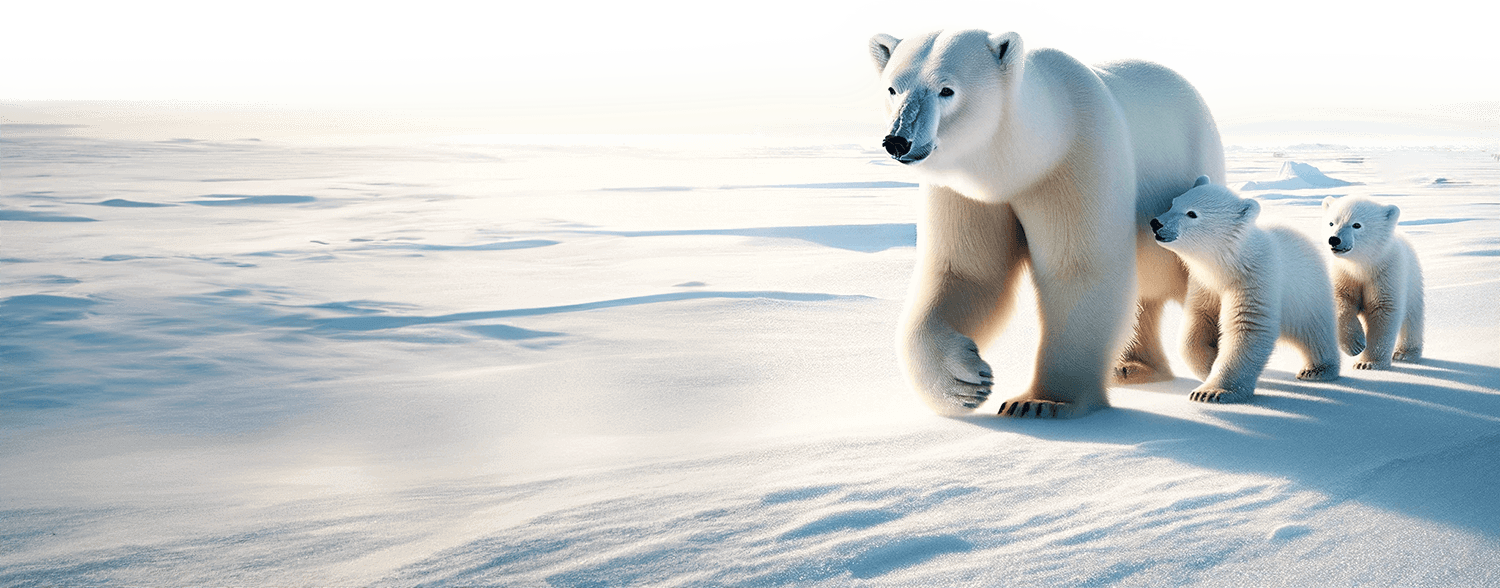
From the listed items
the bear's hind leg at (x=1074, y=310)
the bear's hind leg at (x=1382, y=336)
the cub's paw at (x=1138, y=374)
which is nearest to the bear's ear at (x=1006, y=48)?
the bear's hind leg at (x=1074, y=310)

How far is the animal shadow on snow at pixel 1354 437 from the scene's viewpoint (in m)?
1.90

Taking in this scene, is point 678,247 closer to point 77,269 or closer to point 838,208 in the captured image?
point 77,269

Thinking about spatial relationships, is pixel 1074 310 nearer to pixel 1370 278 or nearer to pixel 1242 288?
pixel 1242 288

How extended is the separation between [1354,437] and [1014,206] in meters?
0.92

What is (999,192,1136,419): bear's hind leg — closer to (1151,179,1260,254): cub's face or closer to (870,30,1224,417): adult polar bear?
(870,30,1224,417): adult polar bear

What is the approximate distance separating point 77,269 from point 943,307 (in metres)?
4.82

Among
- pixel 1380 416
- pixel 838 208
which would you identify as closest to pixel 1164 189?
pixel 1380 416

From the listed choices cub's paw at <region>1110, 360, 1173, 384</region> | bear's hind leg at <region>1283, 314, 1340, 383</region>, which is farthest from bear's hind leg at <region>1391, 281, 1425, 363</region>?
cub's paw at <region>1110, 360, 1173, 384</region>

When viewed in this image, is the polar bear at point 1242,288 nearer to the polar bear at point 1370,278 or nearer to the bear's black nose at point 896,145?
the polar bear at point 1370,278

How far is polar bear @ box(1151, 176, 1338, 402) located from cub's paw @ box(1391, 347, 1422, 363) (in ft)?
1.88

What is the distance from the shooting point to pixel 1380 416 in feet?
8.32

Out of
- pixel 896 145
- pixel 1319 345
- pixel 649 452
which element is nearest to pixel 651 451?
pixel 649 452

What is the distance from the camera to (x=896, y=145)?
2215 mm

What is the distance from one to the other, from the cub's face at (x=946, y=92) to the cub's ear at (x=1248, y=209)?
88cm
